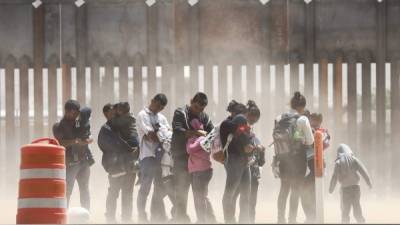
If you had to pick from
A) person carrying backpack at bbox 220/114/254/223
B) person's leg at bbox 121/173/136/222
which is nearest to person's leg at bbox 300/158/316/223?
person carrying backpack at bbox 220/114/254/223

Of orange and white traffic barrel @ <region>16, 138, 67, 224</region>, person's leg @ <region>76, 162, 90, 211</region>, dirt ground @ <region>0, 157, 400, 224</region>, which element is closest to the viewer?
orange and white traffic barrel @ <region>16, 138, 67, 224</region>

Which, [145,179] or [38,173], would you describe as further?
[145,179]

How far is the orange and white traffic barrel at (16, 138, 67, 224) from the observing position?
36.3ft

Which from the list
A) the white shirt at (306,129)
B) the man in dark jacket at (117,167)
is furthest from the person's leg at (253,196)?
the man in dark jacket at (117,167)

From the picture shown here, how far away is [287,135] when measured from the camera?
12.7m

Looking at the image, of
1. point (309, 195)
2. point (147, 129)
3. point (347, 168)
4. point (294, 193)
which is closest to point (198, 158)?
point (147, 129)

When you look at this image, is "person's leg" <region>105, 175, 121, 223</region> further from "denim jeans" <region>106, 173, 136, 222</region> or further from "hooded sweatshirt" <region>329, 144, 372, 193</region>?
"hooded sweatshirt" <region>329, 144, 372, 193</region>

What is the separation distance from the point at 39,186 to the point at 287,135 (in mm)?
3103

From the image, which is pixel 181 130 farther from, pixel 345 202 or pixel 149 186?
pixel 345 202

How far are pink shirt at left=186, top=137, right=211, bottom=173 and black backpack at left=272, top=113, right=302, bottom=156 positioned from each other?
3.14 ft

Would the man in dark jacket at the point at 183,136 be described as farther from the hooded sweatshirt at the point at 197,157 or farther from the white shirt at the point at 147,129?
the white shirt at the point at 147,129

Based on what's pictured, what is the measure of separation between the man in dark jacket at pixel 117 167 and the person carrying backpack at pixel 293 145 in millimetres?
1824

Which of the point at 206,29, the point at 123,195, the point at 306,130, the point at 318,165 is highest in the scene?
the point at 206,29

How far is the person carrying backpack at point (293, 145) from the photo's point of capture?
12.6m
